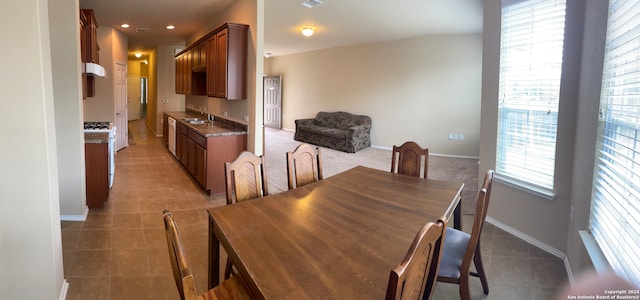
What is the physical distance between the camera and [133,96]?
15398 millimetres

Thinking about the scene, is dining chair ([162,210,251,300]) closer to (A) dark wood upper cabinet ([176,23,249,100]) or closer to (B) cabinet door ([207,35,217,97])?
(A) dark wood upper cabinet ([176,23,249,100])

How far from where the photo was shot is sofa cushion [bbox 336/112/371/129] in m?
8.77

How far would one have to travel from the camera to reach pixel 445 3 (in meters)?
5.12

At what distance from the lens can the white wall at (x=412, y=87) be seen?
738cm

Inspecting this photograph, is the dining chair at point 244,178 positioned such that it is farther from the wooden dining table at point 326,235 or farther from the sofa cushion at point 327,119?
the sofa cushion at point 327,119

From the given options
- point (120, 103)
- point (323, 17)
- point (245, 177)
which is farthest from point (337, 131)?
point (245, 177)

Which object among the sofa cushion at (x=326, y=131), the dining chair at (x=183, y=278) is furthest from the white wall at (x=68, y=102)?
the sofa cushion at (x=326, y=131)

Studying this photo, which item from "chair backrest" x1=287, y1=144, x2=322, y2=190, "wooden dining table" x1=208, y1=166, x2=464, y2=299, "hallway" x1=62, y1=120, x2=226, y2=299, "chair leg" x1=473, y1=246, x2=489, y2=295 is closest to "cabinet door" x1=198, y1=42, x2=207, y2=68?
"hallway" x1=62, y1=120, x2=226, y2=299

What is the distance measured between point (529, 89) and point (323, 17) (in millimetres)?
3877

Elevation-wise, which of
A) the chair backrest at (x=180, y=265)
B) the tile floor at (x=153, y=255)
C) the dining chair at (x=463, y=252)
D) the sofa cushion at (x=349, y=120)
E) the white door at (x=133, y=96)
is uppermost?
the white door at (x=133, y=96)

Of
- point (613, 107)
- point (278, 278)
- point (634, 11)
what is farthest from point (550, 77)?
point (278, 278)

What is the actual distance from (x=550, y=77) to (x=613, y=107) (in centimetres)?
121

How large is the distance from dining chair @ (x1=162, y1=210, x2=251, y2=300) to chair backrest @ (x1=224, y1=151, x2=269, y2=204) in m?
0.65

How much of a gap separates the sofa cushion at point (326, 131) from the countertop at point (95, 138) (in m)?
5.16
